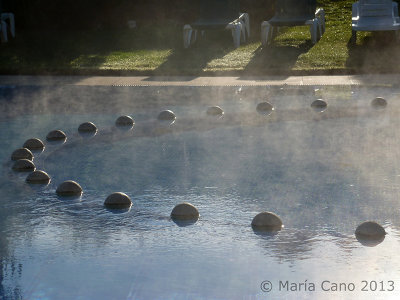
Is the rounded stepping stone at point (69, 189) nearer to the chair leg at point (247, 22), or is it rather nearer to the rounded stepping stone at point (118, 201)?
the rounded stepping stone at point (118, 201)

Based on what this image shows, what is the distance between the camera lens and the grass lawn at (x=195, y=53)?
48.6 feet

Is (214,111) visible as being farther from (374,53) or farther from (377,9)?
(377,9)

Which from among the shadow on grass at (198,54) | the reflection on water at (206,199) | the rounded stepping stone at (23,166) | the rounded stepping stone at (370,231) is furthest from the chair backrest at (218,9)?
the rounded stepping stone at (370,231)

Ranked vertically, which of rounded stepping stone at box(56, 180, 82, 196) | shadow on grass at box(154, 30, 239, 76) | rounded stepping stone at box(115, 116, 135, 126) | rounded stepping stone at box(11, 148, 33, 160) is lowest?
shadow on grass at box(154, 30, 239, 76)

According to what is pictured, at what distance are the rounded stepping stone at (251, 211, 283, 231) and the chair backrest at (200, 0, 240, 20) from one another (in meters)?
11.1

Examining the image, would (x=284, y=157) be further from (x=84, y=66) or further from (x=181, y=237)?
(x=84, y=66)

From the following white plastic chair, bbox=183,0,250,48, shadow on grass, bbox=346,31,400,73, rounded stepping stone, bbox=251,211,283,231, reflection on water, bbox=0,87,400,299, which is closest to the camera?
reflection on water, bbox=0,87,400,299

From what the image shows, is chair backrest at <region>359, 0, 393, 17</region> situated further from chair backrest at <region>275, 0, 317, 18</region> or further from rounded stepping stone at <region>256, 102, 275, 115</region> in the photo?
rounded stepping stone at <region>256, 102, 275, 115</region>

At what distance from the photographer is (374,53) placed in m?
15.6

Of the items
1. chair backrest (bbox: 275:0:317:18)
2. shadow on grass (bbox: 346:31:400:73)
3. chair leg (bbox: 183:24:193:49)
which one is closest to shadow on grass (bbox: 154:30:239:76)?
chair leg (bbox: 183:24:193:49)

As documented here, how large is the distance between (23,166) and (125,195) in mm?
2053

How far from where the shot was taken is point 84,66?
51.1 feet

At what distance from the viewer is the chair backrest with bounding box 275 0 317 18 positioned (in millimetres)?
17344

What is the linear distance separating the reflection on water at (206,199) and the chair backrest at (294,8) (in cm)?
463
